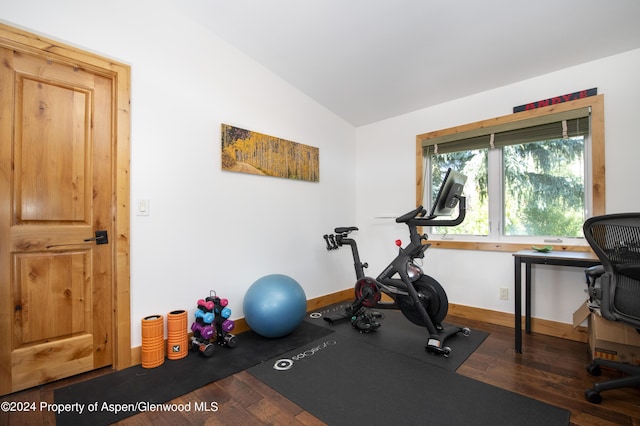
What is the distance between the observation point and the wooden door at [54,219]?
1.83 m

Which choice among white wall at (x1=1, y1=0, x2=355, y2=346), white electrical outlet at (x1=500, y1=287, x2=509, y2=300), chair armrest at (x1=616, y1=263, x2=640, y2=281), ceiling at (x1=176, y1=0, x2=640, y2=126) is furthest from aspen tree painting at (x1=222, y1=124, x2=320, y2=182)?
chair armrest at (x1=616, y1=263, x2=640, y2=281)

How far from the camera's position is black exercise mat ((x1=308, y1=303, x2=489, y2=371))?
2.21m

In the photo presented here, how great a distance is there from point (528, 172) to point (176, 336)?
3.58 m

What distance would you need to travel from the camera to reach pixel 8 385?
1788 millimetres

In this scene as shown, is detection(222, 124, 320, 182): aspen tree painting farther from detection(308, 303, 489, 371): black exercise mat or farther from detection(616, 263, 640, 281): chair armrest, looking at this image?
detection(616, 263, 640, 281): chair armrest

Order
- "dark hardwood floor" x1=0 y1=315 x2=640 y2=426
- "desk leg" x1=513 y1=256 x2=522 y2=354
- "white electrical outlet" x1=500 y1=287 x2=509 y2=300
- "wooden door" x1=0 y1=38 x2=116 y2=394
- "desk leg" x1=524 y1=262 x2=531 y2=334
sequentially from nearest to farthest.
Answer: "dark hardwood floor" x1=0 y1=315 x2=640 y2=426 → "wooden door" x1=0 y1=38 x2=116 y2=394 → "desk leg" x1=513 y1=256 x2=522 y2=354 → "desk leg" x1=524 y1=262 x2=531 y2=334 → "white electrical outlet" x1=500 y1=287 x2=509 y2=300

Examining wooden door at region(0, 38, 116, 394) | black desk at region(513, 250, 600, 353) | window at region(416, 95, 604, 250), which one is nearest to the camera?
wooden door at region(0, 38, 116, 394)

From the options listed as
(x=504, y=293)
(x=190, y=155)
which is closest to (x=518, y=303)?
(x=504, y=293)

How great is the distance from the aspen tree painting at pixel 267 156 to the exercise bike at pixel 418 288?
1.35 meters

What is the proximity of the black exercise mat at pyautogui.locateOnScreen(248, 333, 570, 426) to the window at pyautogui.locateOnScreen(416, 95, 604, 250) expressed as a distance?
166 centimetres

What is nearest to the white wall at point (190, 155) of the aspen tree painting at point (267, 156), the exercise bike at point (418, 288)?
the aspen tree painting at point (267, 156)

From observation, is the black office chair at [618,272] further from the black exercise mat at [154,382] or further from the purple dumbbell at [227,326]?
the purple dumbbell at [227,326]

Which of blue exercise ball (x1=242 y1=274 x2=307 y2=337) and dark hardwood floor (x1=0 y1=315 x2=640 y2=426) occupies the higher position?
blue exercise ball (x1=242 y1=274 x2=307 y2=337)

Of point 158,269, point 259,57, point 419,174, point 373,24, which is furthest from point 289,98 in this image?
point 158,269
